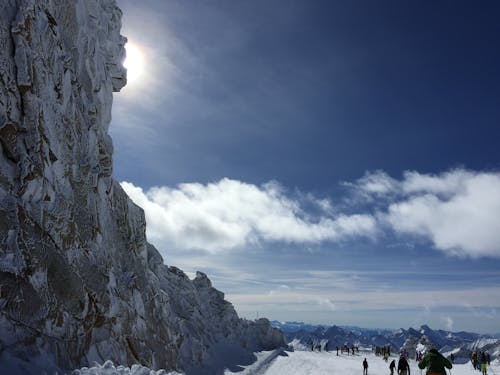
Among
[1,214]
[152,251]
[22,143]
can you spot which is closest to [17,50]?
[22,143]

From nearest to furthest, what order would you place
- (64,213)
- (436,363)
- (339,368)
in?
(436,363)
(64,213)
(339,368)

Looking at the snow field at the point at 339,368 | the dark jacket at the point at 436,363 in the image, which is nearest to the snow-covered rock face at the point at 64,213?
the dark jacket at the point at 436,363

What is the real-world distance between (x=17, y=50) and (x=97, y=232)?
11.6m

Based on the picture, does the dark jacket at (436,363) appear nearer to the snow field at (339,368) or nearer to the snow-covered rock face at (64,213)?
the snow-covered rock face at (64,213)

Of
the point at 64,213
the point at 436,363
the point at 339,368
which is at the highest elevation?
the point at 64,213

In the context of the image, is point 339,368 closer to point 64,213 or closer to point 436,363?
point 436,363

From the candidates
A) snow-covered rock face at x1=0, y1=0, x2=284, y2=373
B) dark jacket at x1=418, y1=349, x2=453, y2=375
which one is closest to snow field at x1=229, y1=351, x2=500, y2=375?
snow-covered rock face at x1=0, y1=0, x2=284, y2=373

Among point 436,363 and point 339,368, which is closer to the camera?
point 436,363

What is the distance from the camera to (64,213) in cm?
2039

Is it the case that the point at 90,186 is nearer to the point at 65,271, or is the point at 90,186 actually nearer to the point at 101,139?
the point at 101,139

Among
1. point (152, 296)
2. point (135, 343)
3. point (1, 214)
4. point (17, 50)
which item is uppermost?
point (17, 50)

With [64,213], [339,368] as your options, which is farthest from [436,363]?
[339,368]

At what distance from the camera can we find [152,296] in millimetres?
36219

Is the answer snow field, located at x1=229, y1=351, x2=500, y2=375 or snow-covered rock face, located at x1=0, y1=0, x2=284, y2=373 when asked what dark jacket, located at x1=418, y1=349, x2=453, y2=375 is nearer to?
snow-covered rock face, located at x1=0, y1=0, x2=284, y2=373
